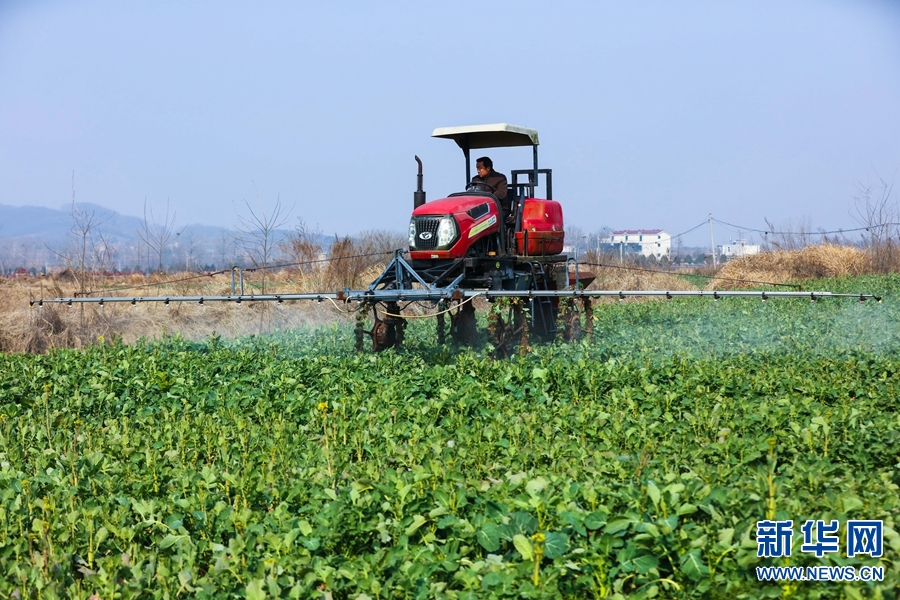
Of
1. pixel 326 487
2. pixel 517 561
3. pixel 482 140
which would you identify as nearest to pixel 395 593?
pixel 517 561

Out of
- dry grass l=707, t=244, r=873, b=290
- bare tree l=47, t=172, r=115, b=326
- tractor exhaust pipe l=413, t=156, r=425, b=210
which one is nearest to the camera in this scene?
tractor exhaust pipe l=413, t=156, r=425, b=210

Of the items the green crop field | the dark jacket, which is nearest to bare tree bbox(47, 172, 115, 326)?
the green crop field

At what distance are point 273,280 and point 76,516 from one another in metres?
17.8

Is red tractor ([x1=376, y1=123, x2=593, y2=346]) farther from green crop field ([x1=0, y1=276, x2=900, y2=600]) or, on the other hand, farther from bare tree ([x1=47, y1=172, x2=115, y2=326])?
bare tree ([x1=47, y1=172, x2=115, y2=326])

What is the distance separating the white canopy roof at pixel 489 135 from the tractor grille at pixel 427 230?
1189 millimetres

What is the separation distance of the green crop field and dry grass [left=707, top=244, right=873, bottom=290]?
21.9 m

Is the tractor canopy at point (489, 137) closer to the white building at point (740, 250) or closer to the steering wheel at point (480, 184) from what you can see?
the steering wheel at point (480, 184)

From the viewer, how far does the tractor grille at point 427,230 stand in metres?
10.3

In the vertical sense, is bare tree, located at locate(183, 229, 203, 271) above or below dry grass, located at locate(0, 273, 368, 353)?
above

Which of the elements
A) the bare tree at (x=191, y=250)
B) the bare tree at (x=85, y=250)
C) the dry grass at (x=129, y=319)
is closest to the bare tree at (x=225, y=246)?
the bare tree at (x=191, y=250)

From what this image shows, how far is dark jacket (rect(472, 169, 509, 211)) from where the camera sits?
36.4ft

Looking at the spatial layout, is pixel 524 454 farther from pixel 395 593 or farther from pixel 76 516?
pixel 76 516

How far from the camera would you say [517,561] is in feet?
12.6

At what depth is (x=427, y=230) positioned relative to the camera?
408 inches
